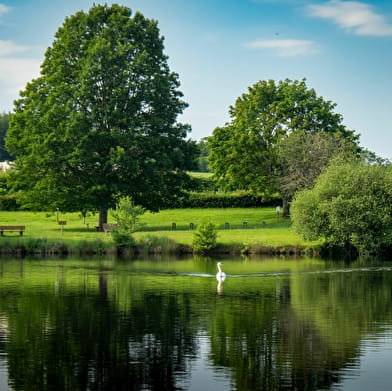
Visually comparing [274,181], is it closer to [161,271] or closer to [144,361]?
[161,271]

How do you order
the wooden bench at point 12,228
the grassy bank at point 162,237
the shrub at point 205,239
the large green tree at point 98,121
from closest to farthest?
the shrub at point 205,239 → the grassy bank at point 162,237 → the wooden bench at point 12,228 → the large green tree at point 98,121

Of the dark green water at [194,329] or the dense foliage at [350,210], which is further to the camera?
the dense foliage at [350,210]

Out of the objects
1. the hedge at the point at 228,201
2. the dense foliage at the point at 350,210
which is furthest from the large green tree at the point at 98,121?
the hedge at the point at 228,201

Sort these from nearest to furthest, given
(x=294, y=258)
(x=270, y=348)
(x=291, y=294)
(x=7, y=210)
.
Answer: (x=270, y=348)
(x=291, y=294)
(x=294, y=258)
(x=7, y=210)

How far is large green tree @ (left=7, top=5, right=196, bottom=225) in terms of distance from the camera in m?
76.2

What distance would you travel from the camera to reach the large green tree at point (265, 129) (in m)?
89.6

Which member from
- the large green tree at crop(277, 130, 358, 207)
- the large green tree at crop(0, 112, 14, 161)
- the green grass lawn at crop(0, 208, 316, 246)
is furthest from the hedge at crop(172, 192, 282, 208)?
the large green tree at crop(0, 112, 14, 161)

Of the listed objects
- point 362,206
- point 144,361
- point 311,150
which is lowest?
point 144,361

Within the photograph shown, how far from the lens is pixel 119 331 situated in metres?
31.6

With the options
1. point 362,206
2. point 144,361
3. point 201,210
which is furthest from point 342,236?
point 144,361

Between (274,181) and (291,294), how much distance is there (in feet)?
151

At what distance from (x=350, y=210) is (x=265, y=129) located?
26.7 metres

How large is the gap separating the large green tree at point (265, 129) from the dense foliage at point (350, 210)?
19.8m

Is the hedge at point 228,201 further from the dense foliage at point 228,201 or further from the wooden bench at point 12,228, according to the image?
the wooden bench at point 12,228
